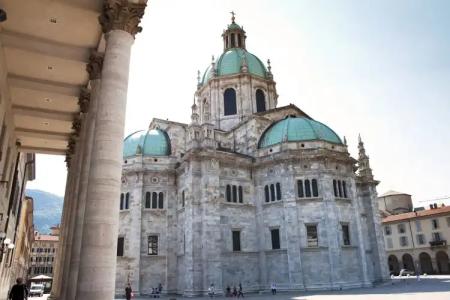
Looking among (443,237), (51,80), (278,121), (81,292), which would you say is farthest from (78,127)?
(443,237)

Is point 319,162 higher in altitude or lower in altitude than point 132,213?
higher

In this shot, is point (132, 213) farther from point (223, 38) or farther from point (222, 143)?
point (223, 38)

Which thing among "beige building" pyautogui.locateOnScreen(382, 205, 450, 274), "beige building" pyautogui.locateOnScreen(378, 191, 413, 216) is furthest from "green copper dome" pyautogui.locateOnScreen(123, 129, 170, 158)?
"beige building" pyautogui.locateOnScreen(378, 191, 413, 216)

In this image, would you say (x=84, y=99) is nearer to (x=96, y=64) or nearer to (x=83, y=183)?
(x=96, y=64)

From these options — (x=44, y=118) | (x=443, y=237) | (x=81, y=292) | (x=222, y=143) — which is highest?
(x=222, y=143)

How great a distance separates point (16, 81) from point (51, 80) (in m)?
1.66

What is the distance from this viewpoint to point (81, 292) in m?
8.48

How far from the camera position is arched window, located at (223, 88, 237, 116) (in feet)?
146

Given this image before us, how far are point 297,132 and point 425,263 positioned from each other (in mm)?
42195

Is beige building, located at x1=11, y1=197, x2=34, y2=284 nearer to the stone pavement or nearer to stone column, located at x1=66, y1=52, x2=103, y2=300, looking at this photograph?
the stone pavement

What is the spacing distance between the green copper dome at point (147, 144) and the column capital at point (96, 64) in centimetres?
2434

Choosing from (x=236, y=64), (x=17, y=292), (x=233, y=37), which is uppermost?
(x=233, y=37)

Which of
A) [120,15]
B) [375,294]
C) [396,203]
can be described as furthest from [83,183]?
[396,203]

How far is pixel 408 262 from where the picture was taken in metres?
64.2
